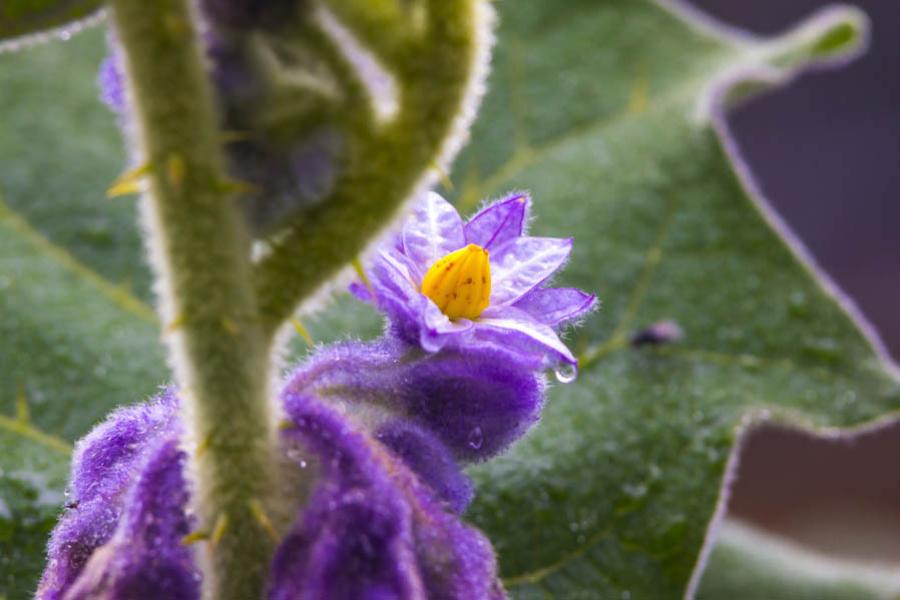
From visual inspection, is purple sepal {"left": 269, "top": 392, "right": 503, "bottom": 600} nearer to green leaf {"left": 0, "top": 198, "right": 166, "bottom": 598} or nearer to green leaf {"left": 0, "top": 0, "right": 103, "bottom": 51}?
green leaf {"left": 0, "top": 0, "right": 103, "bottom": 51}

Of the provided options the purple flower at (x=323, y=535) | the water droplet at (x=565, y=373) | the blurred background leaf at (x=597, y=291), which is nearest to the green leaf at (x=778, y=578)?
the blurred background leaf at (x=597, y=291)

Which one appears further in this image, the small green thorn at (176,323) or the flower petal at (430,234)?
the flower petal at (430,234)

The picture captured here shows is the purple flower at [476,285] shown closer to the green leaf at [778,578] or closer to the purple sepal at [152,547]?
the purple sepal at [152,547]

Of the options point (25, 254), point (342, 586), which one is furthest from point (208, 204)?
point (25, 254)

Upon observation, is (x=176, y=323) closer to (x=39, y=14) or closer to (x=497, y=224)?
(x=39, y=14)

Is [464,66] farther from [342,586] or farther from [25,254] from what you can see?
[25,254]

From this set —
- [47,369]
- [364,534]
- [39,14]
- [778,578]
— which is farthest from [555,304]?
[778,578]

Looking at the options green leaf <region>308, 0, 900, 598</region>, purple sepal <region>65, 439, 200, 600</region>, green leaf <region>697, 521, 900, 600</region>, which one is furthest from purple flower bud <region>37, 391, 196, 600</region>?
green leaf <region>697, 521, 900, 600</region>
